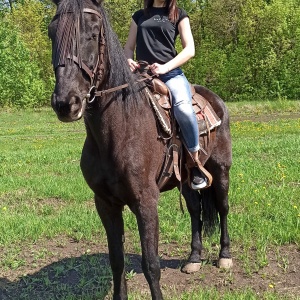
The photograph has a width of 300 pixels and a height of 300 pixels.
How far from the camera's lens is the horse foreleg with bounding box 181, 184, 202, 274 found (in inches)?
195

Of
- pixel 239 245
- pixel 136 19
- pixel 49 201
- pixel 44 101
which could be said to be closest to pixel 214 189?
pixel 239 245

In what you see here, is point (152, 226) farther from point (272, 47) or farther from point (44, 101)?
point (272, 47)

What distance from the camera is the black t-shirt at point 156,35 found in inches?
160

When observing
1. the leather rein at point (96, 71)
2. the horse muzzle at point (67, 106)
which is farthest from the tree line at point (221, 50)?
the horse muzzle at point (67, 106)

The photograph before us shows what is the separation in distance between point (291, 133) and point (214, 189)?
35.6 ft

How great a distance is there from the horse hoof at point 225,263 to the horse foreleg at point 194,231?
0.24 m

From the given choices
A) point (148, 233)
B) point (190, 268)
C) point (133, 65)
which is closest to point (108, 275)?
point (190, 268)

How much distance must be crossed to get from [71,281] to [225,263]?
5.61 feet

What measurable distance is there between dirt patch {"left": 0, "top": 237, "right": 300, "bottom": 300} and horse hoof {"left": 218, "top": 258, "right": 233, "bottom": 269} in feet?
0.22

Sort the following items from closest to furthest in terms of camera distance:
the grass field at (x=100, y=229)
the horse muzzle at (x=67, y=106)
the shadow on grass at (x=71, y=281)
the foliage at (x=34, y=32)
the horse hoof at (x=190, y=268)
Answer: the horse muzzle at (x=67, y=106) → the shadow on grass at (x=71, y=281) → the grass field at (x=100, y=229) → the horse hoof at (x=190, y=268) → the foliage at (x=34, y=32)

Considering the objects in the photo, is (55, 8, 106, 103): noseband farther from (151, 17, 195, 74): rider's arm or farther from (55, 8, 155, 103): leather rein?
(151, 17, 195, 74): rider's arm

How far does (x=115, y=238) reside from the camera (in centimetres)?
402

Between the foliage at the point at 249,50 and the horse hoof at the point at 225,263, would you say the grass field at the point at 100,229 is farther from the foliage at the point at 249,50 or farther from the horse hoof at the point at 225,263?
the foliage at the point at 249,50

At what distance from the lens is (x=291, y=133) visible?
50.1ft
